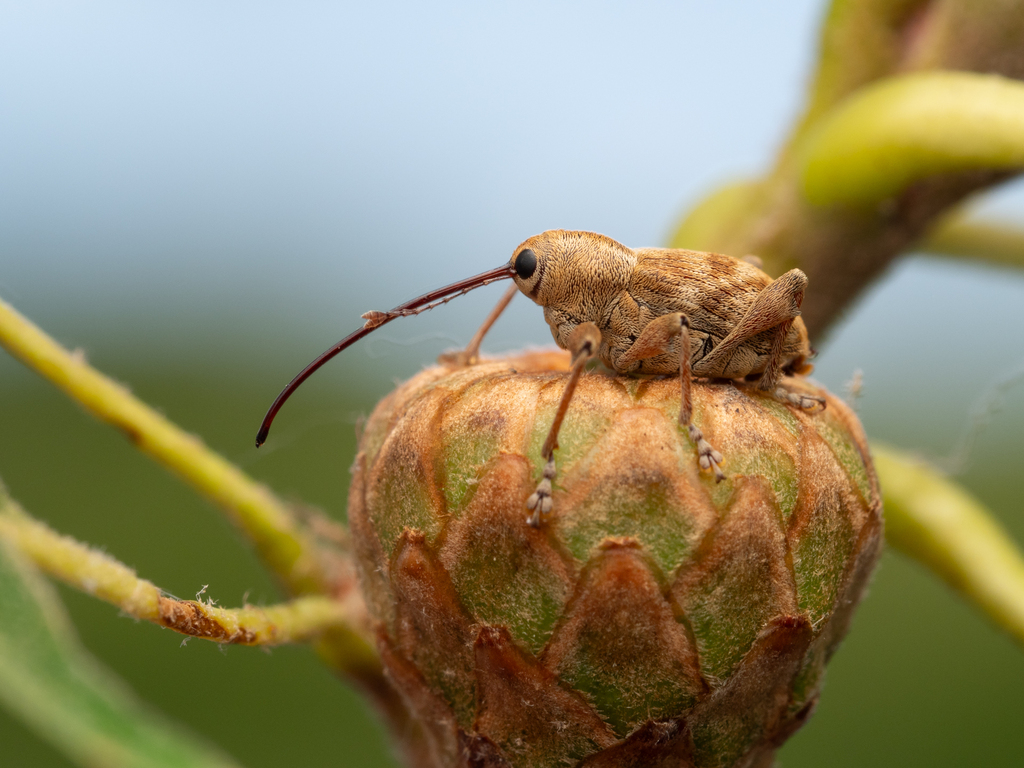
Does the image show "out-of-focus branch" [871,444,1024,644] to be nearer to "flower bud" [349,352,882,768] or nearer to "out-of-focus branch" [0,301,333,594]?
"flower bud" [349,352,882,768]

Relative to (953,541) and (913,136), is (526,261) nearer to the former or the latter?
(913,136)

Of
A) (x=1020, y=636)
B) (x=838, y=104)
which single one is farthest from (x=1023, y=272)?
(x=1020, y=636)

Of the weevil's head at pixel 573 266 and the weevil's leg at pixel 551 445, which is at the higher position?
the weevil's head at pixel 573 266

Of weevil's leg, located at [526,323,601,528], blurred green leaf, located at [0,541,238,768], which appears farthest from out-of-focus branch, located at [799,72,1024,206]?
blurred green leaf, located at [0,541,238,768]

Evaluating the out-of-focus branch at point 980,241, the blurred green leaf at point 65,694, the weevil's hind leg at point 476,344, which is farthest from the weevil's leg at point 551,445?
the out-of-focus branch at point 980,241

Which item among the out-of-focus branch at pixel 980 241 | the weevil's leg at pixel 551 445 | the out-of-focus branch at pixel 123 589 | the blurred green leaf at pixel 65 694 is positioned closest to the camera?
the blurred green leaf at pixel 65 694

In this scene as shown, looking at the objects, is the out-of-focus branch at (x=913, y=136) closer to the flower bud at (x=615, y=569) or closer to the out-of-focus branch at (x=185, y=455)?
the flower bud at (x=615, y=569)

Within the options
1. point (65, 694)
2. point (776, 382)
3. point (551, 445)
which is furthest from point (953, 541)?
point (65, 694)
